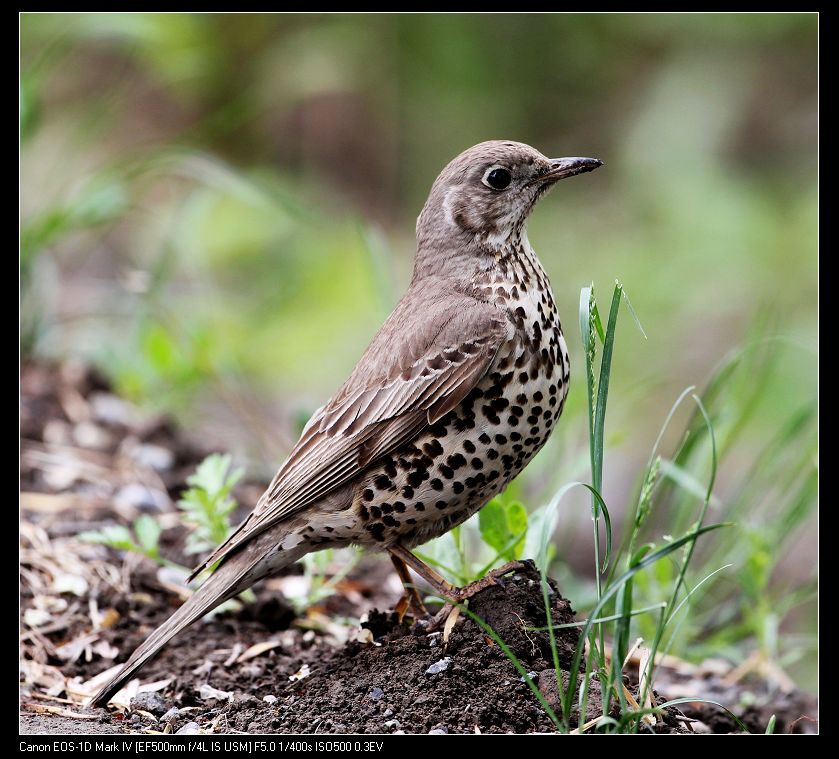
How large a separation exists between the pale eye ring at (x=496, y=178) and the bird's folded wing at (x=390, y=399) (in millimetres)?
497

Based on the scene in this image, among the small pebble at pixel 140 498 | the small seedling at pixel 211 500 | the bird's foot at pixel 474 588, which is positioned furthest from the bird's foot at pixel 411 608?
the small pebble at pixel 140 498

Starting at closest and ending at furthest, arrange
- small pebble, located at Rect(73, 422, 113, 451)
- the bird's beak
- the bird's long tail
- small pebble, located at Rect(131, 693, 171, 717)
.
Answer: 1. the bird's long tail
2. small pebble, located at Rect(131, 693, 171, 717)
3. the bird's beak
4. small pebble, located at Rect(73, 422, 113, 451)

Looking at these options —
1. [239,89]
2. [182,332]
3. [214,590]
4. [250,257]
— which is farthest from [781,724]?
[239,89]

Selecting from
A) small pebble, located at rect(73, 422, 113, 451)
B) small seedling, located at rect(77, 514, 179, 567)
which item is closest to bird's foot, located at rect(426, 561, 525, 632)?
small seedling, located at rect(77, 514, 179, 567)

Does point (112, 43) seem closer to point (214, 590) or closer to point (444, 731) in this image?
point (214, 590)

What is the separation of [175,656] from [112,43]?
774cm

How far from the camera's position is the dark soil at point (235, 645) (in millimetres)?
3359

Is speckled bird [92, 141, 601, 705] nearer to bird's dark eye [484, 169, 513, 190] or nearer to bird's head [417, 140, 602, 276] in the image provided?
bird's head [417, 140, 602, 276]

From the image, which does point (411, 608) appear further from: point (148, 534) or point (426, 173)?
point (426, 173)

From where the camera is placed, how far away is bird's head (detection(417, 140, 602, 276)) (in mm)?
4211

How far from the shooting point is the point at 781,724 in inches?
163

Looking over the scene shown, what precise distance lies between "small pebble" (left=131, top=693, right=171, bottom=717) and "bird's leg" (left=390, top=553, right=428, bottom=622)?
2.91ft

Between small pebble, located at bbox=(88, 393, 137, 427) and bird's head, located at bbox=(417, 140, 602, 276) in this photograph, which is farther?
small pebble, located at bbox=(88, 393, 137, 427)

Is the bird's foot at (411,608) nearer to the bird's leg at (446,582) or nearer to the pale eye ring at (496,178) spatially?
the bird's leg at (446,582)
